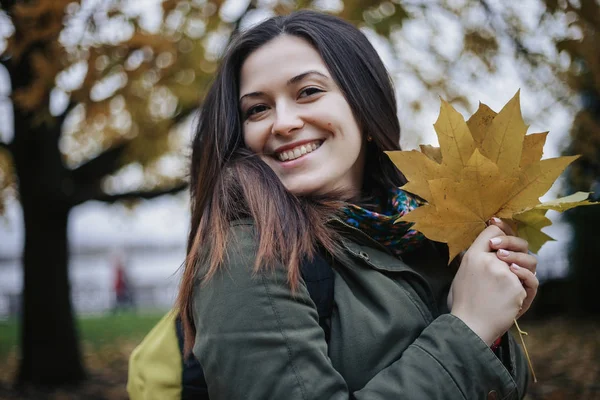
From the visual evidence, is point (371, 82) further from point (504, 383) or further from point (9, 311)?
point (9, 311)

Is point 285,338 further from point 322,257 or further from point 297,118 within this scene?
point 297,118

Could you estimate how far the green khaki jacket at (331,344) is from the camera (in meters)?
1.18

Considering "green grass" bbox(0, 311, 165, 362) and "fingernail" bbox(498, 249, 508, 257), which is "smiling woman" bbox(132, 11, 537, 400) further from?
"green grass" bbox(0, 311, 165, 362)

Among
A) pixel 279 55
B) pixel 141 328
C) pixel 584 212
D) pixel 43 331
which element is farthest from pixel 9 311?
pixel 279 55

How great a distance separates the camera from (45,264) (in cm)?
599

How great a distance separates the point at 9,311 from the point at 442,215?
17543 millimetres

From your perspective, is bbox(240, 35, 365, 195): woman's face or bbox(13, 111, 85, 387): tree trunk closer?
bbox(240, 35, 365, 195): woman's face

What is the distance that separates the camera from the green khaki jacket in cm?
118

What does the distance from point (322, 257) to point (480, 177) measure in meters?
0.42

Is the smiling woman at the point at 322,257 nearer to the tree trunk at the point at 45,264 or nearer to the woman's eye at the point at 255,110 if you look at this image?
the woman's eye at the point at 255,110

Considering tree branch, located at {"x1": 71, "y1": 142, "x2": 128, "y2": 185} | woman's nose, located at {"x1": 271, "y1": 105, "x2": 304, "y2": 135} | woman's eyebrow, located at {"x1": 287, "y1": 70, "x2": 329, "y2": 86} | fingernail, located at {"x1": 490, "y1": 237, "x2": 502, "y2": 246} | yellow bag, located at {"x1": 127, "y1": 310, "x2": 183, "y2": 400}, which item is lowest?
tree branch, located at {"x1": 71, "y1": 142, "x2": 128, "y2": 185}

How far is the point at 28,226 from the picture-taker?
594 centimetres

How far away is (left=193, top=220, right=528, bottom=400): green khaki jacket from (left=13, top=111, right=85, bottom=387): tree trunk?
16.5 ft

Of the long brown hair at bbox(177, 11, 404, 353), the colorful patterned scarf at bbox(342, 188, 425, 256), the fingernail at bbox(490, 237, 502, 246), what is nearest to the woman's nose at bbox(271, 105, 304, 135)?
the long brown hair at bbox(177, 11, 404, 353)
